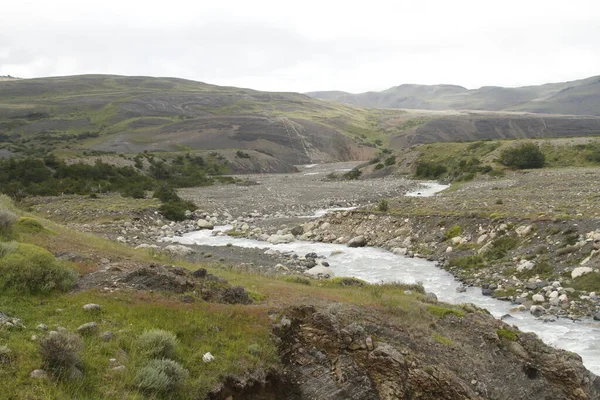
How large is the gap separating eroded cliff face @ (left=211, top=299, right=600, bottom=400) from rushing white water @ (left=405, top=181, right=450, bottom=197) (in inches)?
1649

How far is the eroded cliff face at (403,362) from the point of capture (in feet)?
33.0

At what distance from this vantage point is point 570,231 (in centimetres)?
2266

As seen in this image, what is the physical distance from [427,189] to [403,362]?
52.2 meters

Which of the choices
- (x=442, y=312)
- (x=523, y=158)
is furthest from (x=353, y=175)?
(x=442, y=312)

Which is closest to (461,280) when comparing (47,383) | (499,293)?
(499,293)

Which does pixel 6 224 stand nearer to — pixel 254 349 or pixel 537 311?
pixel 254 349

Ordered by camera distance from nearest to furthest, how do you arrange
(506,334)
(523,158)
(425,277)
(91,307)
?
(91,307), (506,334), (425,277), (523,158)

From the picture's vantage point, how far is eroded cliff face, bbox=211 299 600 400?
33.0 ft

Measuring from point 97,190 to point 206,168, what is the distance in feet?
133

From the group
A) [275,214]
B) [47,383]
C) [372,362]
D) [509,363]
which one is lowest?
[275,214]

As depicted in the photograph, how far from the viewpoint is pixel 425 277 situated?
77.4ft

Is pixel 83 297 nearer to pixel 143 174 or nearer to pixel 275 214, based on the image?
pixel 275 214

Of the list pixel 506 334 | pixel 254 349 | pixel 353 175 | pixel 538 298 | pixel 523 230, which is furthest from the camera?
pixel 353 175

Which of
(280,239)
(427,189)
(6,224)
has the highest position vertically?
(6,224)
